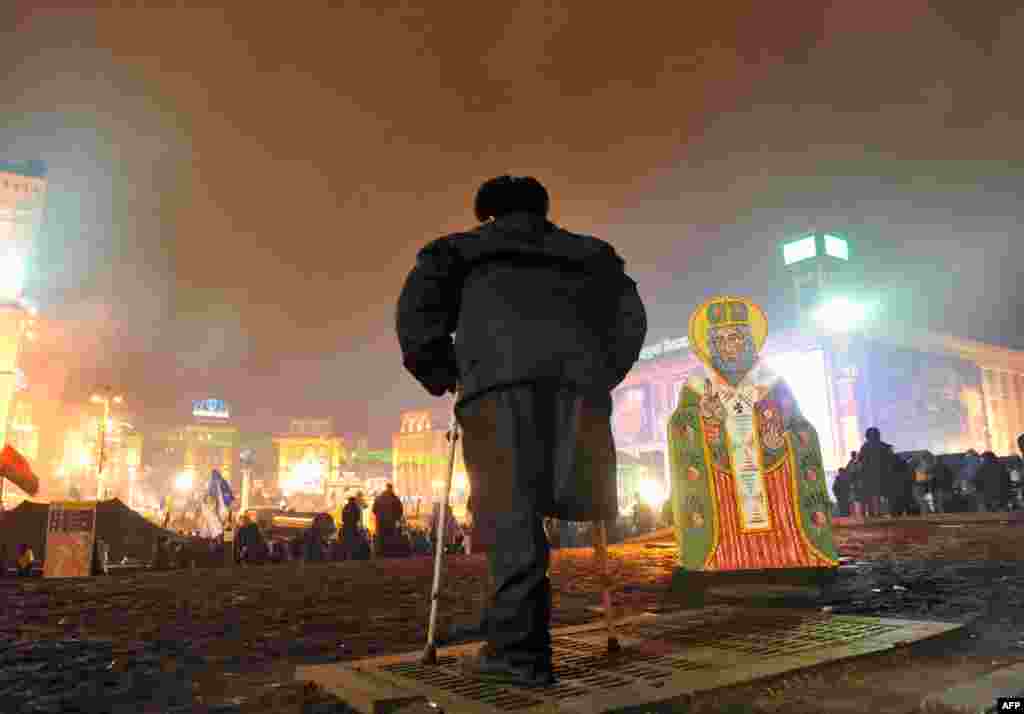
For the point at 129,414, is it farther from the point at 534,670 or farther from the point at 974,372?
the point at 534,670

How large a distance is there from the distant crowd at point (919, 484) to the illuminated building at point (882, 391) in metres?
40.3

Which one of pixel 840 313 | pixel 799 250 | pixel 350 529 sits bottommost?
pixel 350 529

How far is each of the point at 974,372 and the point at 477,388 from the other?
383 ft

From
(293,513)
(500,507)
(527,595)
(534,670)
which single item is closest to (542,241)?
(500,507)

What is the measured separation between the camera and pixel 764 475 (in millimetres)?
6191

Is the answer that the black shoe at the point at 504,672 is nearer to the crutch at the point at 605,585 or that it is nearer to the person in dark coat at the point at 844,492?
the crutch at the point at 605,585

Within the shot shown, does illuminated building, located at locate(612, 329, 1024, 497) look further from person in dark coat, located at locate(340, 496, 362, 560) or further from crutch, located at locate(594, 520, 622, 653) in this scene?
crutch, located at locate(594, 520, 622, 653)

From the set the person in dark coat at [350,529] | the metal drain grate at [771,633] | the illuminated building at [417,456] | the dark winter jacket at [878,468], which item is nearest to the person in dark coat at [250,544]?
the person in dark coat at [350,529]

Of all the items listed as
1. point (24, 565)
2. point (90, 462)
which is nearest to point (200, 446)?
point (90, 462)

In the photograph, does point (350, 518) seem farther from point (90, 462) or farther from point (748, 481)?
point (90, 462)

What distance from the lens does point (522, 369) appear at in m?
2.83

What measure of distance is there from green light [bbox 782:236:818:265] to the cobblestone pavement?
11323 cm

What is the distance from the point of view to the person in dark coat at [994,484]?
21078 mm

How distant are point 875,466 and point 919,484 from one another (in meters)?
4.98
